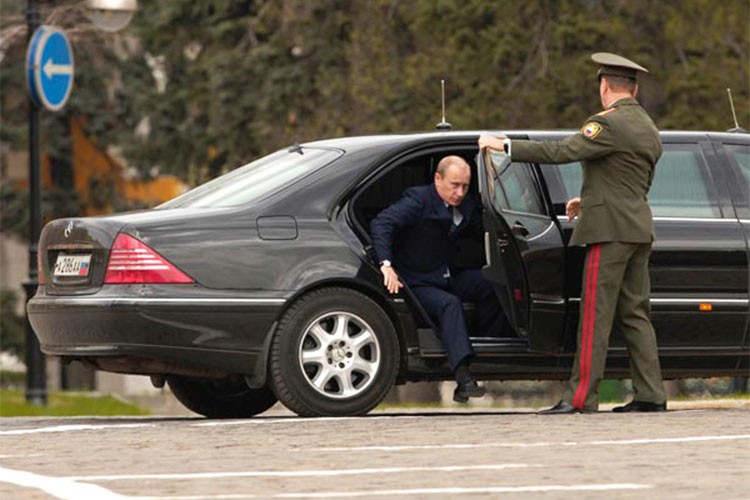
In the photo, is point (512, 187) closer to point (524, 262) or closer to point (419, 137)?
point (524, 262)

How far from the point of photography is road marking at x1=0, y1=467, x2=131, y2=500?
8383mm

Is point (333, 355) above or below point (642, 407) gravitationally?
above

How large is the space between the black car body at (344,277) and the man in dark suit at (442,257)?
0.33 ft

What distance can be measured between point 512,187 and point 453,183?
0.31 m

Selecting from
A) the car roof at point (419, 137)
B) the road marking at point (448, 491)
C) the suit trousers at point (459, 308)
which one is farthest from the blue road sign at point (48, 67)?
the road marking at point (448, 491)

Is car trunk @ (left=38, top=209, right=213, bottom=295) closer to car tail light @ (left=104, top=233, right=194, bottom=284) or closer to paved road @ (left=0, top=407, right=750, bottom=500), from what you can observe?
car tail light @ (left=104, top=233, right=194, bottom=284)

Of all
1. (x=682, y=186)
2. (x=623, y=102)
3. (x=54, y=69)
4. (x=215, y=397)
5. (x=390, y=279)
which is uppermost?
(x=54, y=69)

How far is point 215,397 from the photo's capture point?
13.5 m

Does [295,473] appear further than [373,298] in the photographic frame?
No

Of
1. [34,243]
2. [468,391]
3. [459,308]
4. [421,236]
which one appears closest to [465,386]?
[468,391]

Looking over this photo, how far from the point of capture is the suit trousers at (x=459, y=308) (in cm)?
1232

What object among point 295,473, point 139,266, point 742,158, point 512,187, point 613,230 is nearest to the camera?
point 295,473

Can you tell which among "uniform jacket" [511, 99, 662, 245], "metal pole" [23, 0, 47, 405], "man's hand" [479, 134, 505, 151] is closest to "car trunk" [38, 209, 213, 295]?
"man's hand" [479, 134, 505, 151]

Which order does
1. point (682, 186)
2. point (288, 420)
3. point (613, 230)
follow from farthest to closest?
point (682, 186)
point (613, 230)
point (288, 420)
